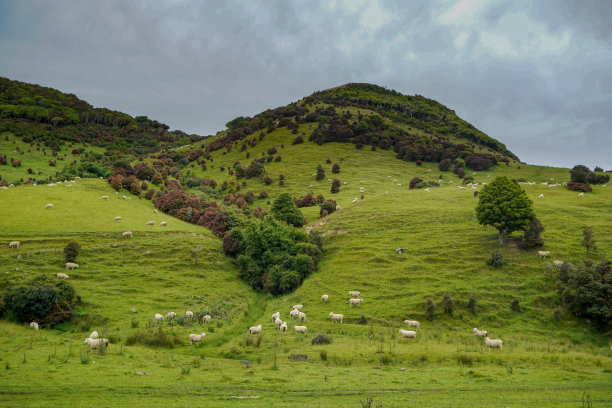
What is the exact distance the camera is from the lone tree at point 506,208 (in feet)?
154

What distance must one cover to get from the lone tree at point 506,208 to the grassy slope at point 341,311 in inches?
137

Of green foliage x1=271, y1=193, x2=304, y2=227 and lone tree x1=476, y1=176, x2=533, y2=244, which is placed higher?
lone tree x1=476, y1=176, x2=533, y2=244

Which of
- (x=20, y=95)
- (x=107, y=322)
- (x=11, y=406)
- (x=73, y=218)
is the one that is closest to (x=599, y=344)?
(x=11, y=406)

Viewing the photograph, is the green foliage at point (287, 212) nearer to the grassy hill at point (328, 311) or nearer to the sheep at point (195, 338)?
the grassy hill at point (328, 311)

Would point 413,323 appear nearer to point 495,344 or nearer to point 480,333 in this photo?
point 480,333

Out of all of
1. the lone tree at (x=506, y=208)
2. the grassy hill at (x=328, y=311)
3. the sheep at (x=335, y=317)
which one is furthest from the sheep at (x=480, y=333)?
the lone tree at (x=506, y=208)

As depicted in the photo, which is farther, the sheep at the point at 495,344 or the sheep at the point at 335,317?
the sheep at the point at 335,317

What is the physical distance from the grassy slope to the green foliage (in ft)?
18.3

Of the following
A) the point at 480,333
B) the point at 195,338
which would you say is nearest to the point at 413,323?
the point at 480,333

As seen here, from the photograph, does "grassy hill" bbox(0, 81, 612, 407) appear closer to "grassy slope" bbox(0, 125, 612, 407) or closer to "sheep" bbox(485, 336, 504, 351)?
"grassy slope" bbox(0, 125, 612, 407)

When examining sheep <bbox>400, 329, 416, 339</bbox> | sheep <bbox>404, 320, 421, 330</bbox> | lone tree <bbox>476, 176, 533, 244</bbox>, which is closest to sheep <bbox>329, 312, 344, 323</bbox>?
sheep <bbox>404, 320, 421, 330</bbox>

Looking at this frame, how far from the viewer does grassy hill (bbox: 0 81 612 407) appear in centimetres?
1706

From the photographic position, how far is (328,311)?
38.6m

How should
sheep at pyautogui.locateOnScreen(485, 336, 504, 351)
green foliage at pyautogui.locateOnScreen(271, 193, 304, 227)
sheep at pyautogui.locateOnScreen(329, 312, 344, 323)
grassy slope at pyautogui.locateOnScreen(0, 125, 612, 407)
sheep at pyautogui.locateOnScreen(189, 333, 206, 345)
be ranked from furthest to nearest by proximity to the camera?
green foliage at pyautogui.locateOnScreen(271, 193, 304, 227), sheep at pyautogui.locateOnScreen(329, 312, 344, 323), sheep at pyautogui.locateOnScreen(189, 333, 206, 345), sheep at pyautogui.locateOnScreen(485, 336, 504, 351), grassy slope at pyautogui.locateOnScreen(0, 125, 612, 407)
